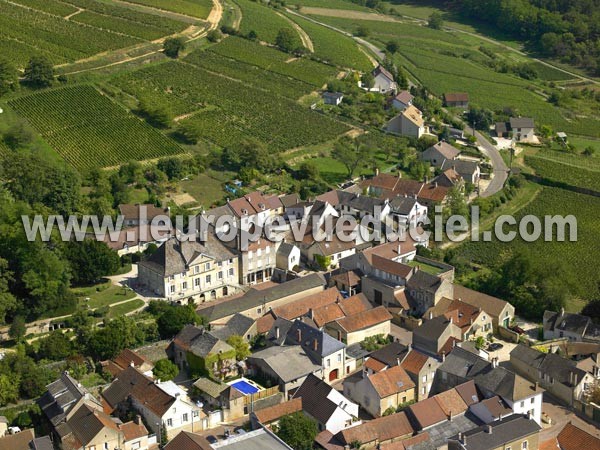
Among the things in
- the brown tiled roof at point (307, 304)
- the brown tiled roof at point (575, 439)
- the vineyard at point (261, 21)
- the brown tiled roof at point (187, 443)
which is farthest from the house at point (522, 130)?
the brown tiled roof at point (187, 443)

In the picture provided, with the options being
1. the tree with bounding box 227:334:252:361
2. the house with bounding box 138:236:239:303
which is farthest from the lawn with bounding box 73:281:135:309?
the tree with bounding box 227:334:252:361

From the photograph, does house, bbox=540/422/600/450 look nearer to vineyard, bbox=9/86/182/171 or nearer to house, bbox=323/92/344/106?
vineyard, bbox=9/86/182/171

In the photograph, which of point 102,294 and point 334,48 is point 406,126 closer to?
point 334,48

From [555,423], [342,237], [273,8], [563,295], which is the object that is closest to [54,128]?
[342,237]

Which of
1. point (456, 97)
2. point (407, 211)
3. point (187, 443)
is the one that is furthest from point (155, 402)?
point (456, 97)

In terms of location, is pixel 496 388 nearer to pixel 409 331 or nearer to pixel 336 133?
pixel 409 331

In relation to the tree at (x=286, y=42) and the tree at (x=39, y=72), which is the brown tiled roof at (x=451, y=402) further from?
the tree at (x=286, y=42)
